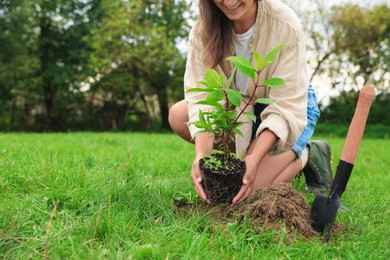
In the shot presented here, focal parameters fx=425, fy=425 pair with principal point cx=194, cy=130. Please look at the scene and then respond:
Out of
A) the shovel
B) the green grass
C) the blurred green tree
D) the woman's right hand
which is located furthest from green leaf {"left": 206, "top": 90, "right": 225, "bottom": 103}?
the blurred green tree

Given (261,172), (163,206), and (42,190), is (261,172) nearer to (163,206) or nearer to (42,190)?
(163,206)

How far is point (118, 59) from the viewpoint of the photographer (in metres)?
15.7

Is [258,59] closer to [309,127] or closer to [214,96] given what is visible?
[214,96]

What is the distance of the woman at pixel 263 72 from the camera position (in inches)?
96.0

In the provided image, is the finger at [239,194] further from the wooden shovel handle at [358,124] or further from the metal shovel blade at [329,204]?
the wooden shovel handle at [358,124]

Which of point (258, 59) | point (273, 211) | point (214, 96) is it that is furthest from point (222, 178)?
point (258, 59)

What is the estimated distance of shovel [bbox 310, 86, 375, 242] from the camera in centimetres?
212

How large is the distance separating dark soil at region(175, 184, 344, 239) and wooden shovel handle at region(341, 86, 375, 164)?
349 millimetres

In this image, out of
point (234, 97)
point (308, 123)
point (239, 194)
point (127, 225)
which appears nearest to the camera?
point (127, 225)

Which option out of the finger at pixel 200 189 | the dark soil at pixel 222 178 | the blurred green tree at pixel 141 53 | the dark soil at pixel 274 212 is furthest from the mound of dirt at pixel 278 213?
the blurred green tree at pixel 141 53

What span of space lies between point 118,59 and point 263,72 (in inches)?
538

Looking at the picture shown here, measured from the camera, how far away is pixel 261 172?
9.08ft

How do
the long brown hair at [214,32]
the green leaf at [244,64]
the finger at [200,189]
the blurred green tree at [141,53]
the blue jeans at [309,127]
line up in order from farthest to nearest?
the blurred green tree at [141,53] < the blue jeans at [309,127] < the long brown hair at [214,32] < the finger at [200,189] < the green leaf at [244,64]

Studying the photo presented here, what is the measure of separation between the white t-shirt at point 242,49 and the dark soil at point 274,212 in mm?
853
